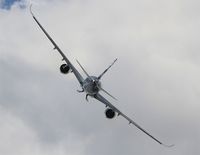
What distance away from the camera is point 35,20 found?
198875mm

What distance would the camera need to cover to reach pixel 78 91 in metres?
197

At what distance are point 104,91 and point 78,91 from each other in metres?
6.58

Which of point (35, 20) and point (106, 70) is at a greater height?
point (35, 20)

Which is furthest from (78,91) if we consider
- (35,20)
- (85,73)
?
(35,20)

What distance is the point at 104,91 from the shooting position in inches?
7810

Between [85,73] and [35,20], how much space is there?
18299 millimetres

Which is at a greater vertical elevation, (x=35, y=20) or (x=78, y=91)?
(x=35, y=20)

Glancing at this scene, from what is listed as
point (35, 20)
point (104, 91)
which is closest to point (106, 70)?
point (104, 91)

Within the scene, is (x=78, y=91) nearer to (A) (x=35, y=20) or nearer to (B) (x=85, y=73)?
(B) (x=85, y=73)

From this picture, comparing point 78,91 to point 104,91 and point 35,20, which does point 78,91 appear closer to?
Result: point 104,91

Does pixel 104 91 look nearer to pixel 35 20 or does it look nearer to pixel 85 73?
pixel 85 73

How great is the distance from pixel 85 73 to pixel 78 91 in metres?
5.12

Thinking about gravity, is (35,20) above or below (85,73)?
above

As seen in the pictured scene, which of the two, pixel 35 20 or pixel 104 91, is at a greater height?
pixel 35 20
